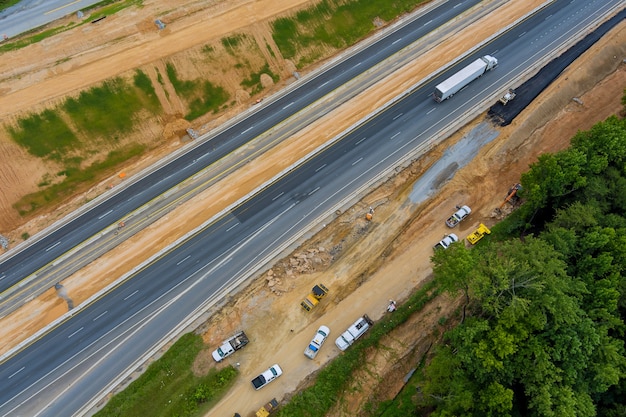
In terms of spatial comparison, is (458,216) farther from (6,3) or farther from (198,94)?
(6,3)

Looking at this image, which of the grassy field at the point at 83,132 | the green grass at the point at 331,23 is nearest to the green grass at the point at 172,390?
the grassy field at the point at 83,132

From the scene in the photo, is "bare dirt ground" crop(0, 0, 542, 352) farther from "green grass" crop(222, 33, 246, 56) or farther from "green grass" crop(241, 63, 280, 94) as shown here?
"green grass" crop(241, 63, 280, 94)

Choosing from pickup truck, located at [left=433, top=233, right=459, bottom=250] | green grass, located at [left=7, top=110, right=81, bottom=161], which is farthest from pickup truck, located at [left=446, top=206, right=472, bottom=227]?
green grass, located at [left=7, top=110, right=81, bottom=161]

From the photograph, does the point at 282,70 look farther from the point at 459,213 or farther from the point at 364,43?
the point at 459,213

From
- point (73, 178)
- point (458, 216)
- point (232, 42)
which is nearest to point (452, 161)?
point (458, 216)

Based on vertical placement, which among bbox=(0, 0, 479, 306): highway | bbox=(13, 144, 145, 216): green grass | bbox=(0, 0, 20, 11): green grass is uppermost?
bbox=(0, 0, 20, 11): green grass
